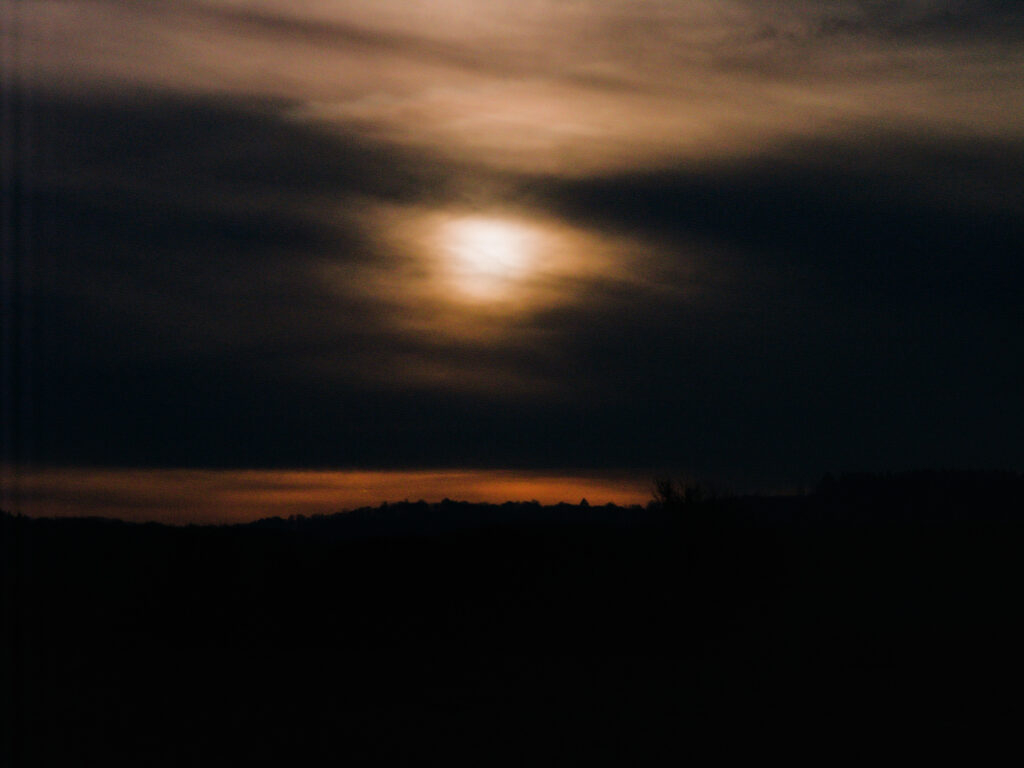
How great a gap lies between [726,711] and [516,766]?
715 cm

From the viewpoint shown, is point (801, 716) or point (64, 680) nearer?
point (801, 716)

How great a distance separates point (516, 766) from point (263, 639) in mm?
20536

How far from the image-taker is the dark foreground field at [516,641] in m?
27.8

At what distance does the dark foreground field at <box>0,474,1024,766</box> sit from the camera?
2780 centimetres

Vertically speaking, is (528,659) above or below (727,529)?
below

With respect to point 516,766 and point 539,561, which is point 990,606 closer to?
point 539,561

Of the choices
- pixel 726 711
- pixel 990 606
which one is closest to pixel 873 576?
pixel 990 606

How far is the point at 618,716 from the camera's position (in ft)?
99.5

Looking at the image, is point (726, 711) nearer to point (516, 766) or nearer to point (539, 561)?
point (516, 766)

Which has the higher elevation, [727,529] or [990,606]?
[727,529]

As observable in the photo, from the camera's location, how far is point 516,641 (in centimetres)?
4278

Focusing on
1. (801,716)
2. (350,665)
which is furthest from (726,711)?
(350,665)

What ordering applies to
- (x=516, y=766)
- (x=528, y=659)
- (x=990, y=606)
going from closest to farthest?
(x=516, y=766) < (x=528, y=659) < (x=990, y=606)

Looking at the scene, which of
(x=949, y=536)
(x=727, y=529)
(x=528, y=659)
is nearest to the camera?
(x=528, y=659)
